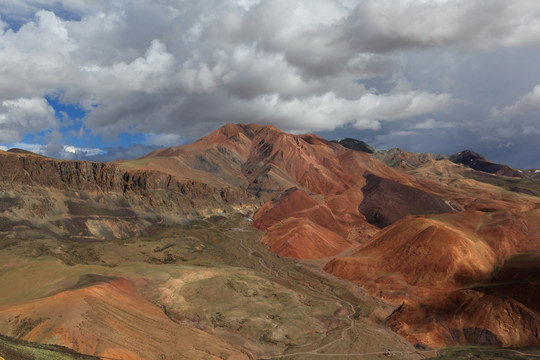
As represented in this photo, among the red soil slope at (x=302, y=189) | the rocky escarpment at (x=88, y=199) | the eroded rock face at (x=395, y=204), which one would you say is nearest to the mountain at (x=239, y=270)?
the rocky escarpment at (x=88, y=199)

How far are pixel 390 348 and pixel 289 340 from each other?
12.0m

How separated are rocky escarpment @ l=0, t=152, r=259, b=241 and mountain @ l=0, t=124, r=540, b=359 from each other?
0.38 metres

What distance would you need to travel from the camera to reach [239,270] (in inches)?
2763

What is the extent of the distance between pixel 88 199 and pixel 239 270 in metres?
59.2

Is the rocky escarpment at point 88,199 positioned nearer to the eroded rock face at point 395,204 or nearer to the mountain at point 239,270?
the mountain at point 239,270

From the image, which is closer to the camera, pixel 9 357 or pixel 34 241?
pixel 9 357

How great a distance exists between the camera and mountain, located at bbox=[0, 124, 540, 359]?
138 ft

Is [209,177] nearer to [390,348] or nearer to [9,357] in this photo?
[390,348]

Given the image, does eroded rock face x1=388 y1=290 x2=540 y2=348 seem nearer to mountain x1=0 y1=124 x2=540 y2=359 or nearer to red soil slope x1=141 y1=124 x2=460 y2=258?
mountain x1=0 y1=124 x2=540 y2=359

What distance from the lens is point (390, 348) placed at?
44062 mm

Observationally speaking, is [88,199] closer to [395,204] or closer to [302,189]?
[302,189]

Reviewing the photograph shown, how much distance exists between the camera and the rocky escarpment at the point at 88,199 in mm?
90312

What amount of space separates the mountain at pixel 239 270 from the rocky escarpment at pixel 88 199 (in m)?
0.38

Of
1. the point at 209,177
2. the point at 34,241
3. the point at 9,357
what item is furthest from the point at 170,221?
the point at 9,357
